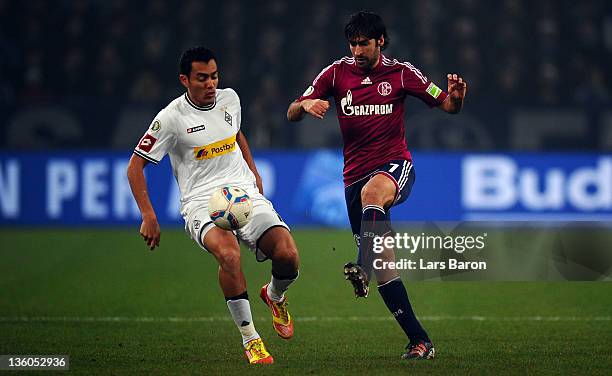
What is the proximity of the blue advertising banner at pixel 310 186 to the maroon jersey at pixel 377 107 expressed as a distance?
29.0 ft

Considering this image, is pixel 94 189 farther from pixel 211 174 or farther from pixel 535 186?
pixel 211 174

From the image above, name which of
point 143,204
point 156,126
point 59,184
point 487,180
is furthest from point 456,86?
point 59,184

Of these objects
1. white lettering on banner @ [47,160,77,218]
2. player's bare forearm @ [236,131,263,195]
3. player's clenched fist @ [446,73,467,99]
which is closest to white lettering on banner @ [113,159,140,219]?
white lettering on banner @ [47,160,77,218]

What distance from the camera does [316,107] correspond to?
272 inches

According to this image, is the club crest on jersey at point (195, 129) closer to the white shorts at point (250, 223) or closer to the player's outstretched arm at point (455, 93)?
the white shorts at point (250, 223)

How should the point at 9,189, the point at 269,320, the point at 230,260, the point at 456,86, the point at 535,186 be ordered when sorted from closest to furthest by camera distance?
the point at 230,260, the point at 456,86, the point at 269,320, the point at 535,186, the point at 9,189

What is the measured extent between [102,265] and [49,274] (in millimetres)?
842

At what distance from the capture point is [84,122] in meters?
17.4

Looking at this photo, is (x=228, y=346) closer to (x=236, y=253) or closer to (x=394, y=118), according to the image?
(x=236, y=253)

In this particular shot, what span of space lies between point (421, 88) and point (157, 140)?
1.71 metres

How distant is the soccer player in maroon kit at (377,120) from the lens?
22.9 ft

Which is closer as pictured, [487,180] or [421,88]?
[421,88]

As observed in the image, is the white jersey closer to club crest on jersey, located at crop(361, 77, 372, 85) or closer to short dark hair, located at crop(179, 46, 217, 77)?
short dark hair, located at crop(179, 46, 217, 77)
